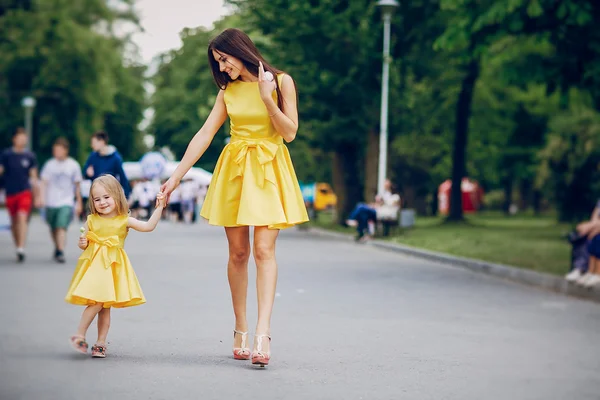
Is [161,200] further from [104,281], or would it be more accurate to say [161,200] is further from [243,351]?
[243,351]

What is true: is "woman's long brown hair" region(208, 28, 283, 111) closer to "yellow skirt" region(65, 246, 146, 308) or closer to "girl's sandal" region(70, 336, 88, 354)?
"yellow skirt" region(65, 246, 146, 308)

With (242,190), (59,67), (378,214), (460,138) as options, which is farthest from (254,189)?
(59,67)

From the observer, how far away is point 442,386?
628 centimetres

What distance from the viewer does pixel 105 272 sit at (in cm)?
711

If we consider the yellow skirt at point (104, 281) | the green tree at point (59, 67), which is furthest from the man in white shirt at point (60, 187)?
the green tree at point (59, 67)

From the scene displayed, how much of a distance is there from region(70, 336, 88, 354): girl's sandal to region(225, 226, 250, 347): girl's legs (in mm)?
949

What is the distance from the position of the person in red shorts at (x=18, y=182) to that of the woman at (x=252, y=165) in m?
9.69

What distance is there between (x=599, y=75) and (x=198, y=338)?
1024cm

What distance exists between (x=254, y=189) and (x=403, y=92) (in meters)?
25.4

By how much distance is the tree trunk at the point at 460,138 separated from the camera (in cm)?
3903

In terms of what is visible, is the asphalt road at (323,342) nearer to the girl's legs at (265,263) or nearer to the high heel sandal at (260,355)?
the high heel sandal at (260,355)

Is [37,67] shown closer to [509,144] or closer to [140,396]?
[509,144]

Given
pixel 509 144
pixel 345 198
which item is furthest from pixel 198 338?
pixel 509 144

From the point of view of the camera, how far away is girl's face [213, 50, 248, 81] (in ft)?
22.0
